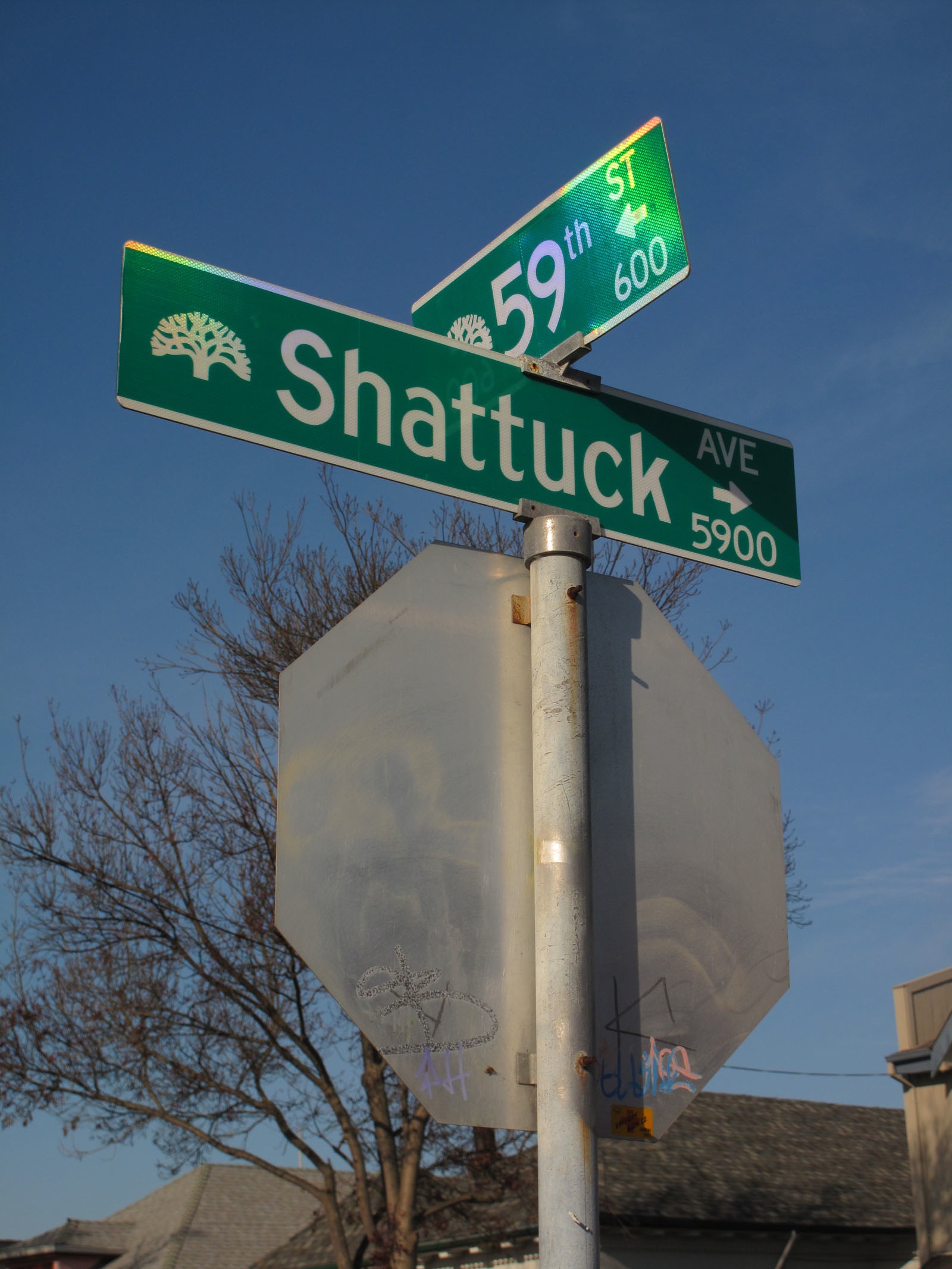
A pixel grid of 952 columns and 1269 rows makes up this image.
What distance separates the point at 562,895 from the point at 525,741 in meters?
0.30

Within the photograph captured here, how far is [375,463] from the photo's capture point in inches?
105

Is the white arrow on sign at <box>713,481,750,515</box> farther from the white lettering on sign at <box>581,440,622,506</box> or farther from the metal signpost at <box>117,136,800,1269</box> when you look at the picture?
the white lettering on sign at <box>581,440,622,506</box>

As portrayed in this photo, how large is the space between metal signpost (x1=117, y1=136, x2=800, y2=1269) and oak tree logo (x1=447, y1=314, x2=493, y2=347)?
0.17 metres

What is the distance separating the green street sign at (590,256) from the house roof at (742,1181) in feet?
44.1

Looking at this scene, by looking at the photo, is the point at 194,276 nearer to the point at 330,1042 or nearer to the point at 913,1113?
the point at 330,1042

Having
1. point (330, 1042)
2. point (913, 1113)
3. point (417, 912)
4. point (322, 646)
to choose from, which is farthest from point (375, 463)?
point (913, 1113)

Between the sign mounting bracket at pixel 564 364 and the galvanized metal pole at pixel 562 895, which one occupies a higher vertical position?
the sign mounting bracket at pixel 564 364

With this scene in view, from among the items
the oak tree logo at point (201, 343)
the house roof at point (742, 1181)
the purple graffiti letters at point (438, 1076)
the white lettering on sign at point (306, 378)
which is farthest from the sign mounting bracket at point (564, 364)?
the house roof at point (742, 1181)

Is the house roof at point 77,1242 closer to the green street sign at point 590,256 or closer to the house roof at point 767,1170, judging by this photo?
the house roof at point 767,1170

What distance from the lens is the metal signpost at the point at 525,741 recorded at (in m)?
2.14

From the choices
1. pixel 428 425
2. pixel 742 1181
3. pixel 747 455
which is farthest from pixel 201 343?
pixel 742 1181

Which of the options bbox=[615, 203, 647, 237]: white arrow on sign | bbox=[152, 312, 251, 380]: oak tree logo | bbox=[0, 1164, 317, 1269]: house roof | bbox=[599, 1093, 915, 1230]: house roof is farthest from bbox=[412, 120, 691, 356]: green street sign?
bbox=[0, 1164, 317, 1269]: house roof

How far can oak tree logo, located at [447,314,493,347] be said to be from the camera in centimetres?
321

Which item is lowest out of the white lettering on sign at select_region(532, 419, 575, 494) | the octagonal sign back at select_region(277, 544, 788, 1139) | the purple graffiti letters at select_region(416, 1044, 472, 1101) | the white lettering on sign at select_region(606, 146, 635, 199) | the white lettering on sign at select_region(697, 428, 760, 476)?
the purple graffiti letters at select_region(416, 1044, 472, 1101)
